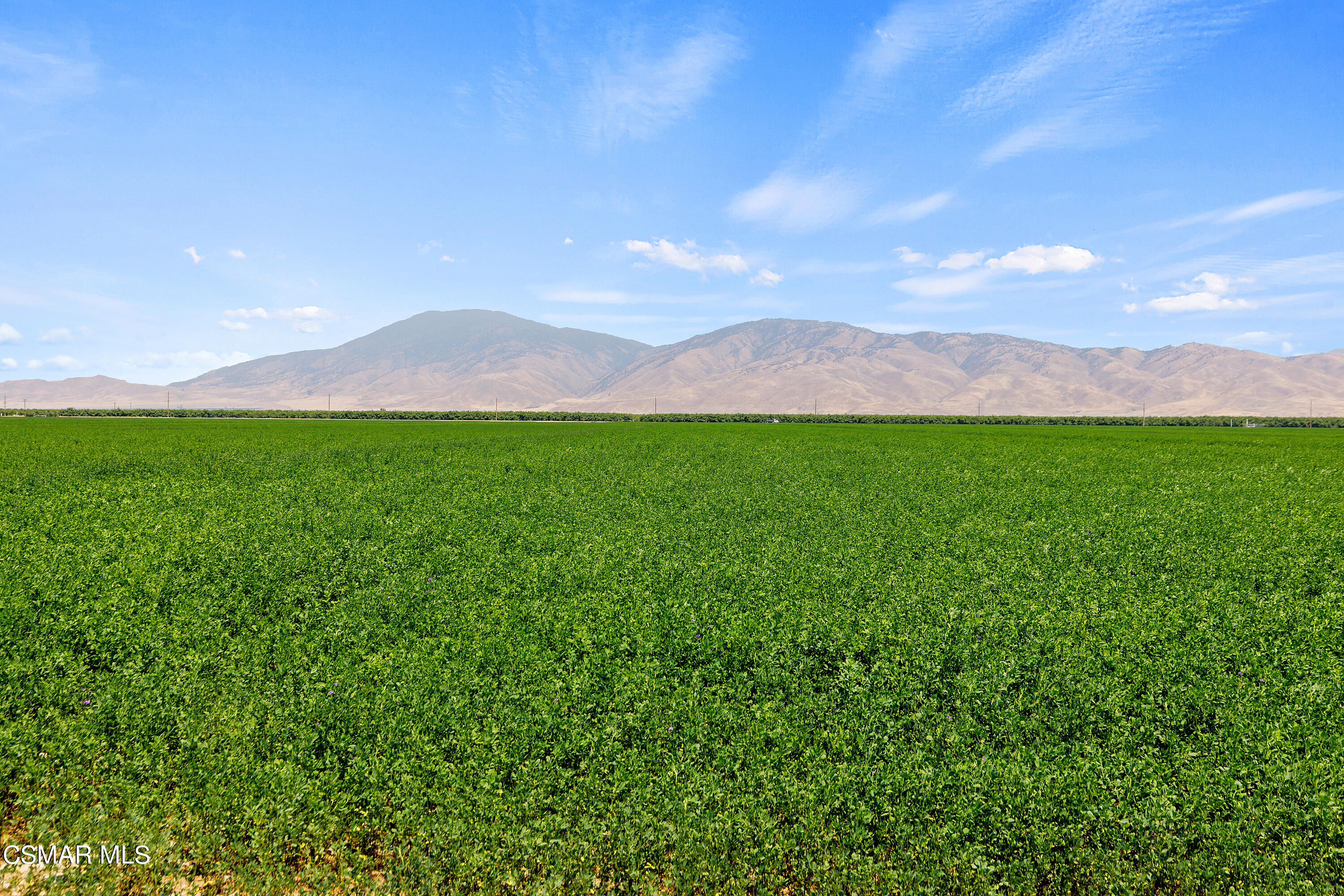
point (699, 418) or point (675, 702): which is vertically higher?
point (699, 418)

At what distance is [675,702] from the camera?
6254 millimetres

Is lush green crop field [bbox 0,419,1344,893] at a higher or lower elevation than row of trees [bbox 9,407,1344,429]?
lower

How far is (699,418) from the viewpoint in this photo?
127m

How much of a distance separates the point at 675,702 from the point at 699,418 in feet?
398

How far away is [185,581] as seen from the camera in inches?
368

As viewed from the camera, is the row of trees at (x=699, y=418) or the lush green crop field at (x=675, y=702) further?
the row of trees at (x=699, y=418)

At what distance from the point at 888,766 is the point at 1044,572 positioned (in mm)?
6604

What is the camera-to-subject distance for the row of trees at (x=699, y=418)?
110 m

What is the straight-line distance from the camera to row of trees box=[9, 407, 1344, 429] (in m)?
110

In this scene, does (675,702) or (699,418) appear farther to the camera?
(699,418)

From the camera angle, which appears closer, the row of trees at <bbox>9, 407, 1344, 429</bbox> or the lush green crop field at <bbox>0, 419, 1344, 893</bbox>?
the lush green crop field at <bbox>0, 419, 1344, 893</bbox>

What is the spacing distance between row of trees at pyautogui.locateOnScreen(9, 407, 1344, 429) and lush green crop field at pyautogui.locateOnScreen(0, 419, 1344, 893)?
94977 millimetres

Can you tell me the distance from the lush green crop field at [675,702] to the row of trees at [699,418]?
94977mm

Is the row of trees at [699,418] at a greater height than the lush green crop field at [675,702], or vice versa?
the row of trees at [699,418]
